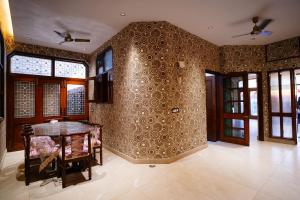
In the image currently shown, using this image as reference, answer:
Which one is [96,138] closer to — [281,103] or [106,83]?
[106,83]

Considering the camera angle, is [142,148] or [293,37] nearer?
[142,148]

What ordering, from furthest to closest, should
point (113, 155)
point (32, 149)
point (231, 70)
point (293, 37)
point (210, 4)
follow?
point (231, 70) → point (293, 37) → point (113, 155) → point (210, 4) → point (32, 149)

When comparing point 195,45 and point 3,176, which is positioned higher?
point 195,45

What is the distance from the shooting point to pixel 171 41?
Result: 3779 millimetres

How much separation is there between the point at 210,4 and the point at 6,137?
608cm

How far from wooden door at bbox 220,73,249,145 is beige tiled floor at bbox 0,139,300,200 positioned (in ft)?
3.63

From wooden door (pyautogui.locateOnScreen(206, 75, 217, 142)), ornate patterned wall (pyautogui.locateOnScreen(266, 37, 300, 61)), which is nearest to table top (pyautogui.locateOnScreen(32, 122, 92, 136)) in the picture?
wooden door (pyautogui.locateOnScreen(206, 75, 217, 142))

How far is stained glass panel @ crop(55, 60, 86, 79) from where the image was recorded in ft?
18.5

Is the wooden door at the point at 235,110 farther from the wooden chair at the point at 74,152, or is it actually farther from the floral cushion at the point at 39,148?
the floral cushion at the point at 39,148

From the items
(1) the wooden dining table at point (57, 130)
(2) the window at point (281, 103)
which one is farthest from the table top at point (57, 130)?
(2) the window at point (281, 103)

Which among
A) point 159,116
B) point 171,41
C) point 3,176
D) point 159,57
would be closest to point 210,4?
point 171,41

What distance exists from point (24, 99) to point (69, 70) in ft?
5.36

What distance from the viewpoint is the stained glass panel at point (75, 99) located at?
5754 mm

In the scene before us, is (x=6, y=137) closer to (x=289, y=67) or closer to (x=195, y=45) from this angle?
(x=195, y=45)
